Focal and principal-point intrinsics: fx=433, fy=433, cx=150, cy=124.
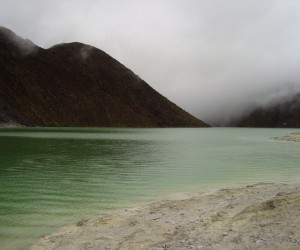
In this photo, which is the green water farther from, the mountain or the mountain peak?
the mountain peak

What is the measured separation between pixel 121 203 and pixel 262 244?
321 inches

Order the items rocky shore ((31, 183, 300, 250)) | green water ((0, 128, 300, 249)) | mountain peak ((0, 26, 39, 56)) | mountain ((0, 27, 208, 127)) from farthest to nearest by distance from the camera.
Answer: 1. mountain peak ((0, 26, 39, 56))
2. mountain ((0, 27, 208, 127))
3. green water ((0, 128, 300, 249))
4. rocky shore ((31, 183, 300, 250))

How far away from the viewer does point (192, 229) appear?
39.4 feet

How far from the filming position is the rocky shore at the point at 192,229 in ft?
34.4

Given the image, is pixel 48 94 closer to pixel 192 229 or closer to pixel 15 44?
pixel 15 44

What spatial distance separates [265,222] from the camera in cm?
1159

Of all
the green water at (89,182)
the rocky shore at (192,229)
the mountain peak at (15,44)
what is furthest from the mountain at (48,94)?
the rocky shore at (192,229)

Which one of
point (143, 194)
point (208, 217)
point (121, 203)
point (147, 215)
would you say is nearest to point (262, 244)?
point (208, 217)

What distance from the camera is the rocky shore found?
10500mm

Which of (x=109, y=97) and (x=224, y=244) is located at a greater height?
(x=109, y=97)

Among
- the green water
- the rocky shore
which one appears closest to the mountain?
the green water

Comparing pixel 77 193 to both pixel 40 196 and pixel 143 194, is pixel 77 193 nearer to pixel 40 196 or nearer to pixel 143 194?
pixel 40 196

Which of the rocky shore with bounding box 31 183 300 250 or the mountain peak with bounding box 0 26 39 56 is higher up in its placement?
the mountain peak with bounding box 0 26 39 56

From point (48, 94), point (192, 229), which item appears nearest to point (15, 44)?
point (48, 94)
